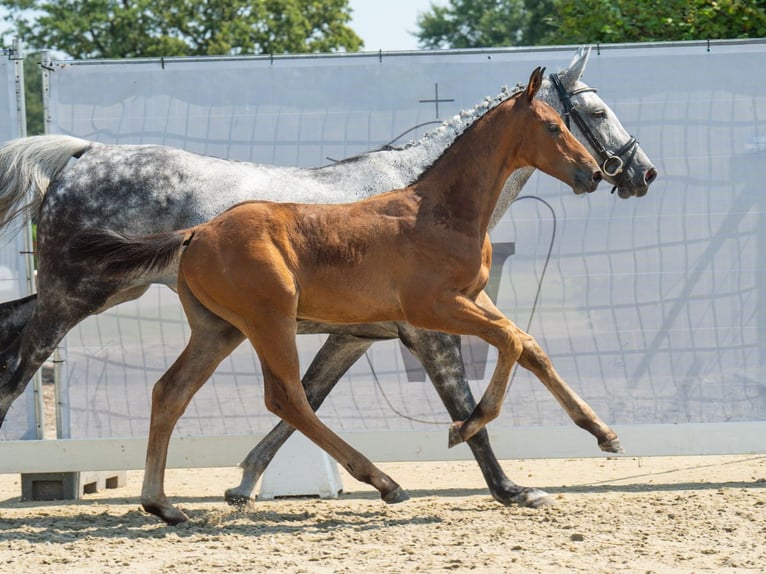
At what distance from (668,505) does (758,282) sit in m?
1.83

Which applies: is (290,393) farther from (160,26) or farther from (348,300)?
(160,26)

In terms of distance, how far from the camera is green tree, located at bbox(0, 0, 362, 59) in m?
30.6

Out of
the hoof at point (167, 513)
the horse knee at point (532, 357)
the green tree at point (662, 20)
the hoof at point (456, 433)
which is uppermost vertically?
the green tree at point (662, 20)

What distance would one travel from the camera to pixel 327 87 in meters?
6.50

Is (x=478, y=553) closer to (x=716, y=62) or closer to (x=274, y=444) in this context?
(x=274, y=444)

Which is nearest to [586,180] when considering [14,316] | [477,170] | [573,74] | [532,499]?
[477,170]

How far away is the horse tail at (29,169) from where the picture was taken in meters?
5.80

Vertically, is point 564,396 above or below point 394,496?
above

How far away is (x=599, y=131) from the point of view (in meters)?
5.62

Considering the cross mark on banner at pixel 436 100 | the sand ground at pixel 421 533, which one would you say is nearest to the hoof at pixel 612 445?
the sand ground at pixel 421 533

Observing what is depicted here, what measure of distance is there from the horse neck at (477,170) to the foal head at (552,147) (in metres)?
0.07

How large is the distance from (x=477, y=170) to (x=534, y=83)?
1.45 feet

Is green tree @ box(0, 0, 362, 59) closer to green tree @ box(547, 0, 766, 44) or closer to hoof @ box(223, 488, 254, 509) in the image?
green tree @ box(547, 0, 766, 44)

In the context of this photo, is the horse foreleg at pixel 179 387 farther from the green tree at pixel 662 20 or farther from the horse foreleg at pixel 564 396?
the green tree at pixel 662 20
